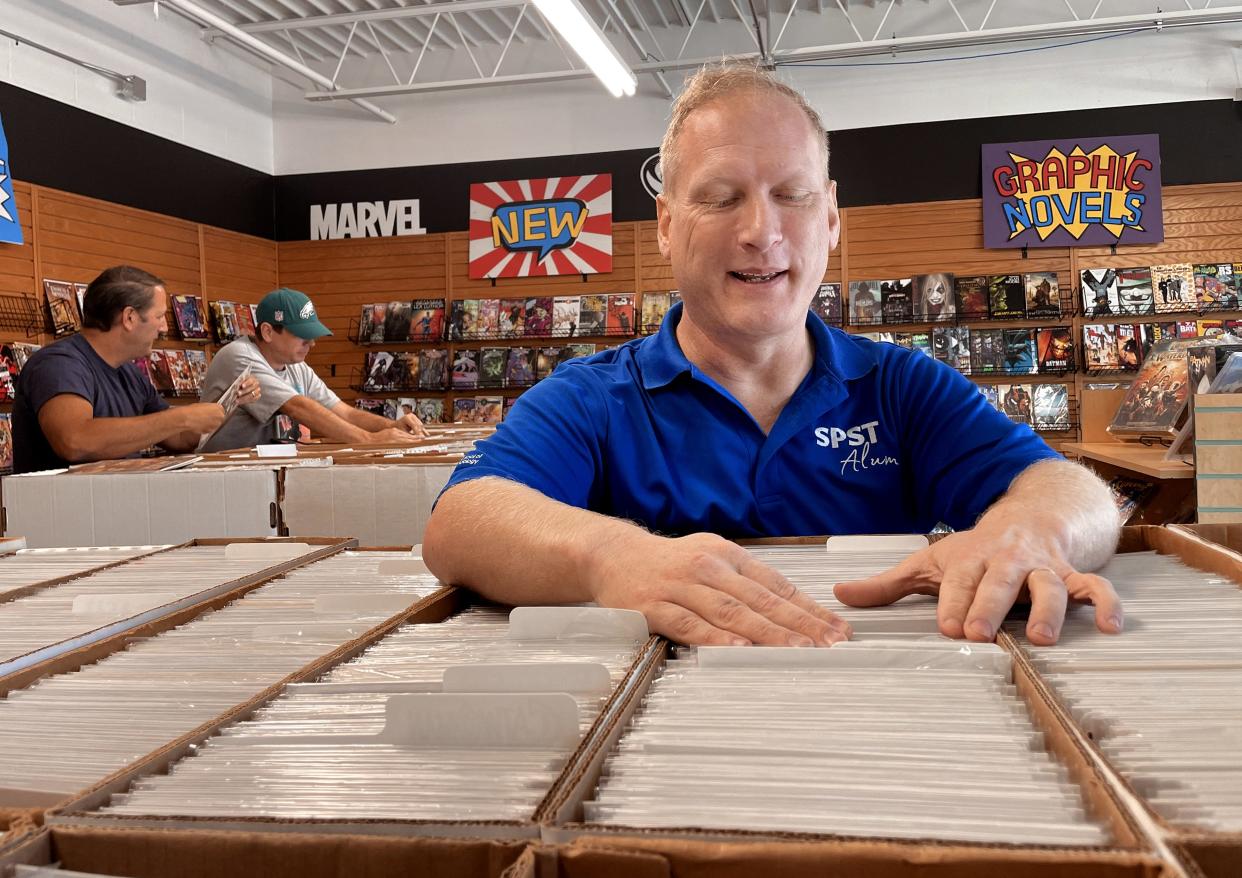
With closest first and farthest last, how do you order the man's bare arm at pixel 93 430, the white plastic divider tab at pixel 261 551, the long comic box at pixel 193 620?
the long comic box at pixel 193 620 < the white plastic divider tab at pixel 261 551 < the man's bare arm at pixel 93 430

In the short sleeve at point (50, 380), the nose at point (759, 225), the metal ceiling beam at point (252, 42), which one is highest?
the metal ceiling beam at point (252, 42)

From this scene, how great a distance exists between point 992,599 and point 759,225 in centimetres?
87

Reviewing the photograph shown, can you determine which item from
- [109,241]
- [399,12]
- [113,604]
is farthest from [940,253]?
[113,604]

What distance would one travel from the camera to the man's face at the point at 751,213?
168 centimetres

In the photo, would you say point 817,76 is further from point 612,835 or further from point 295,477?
point 612,835

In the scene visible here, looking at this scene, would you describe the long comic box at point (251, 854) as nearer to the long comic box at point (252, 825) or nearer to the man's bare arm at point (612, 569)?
the long comic box at point (252, 825)

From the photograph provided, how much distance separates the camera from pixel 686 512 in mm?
1786

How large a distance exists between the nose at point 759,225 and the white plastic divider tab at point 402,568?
75 cm

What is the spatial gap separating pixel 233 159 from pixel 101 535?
7355 mm

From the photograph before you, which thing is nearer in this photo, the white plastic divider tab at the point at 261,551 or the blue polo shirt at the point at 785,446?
the white plastic divider tab at the point at 261,551

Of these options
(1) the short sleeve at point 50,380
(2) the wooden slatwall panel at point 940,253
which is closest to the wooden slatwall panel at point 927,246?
(2) the wooden slatwall panel at point 940,253

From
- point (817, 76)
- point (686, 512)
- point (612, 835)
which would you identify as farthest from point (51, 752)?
point (817, 76)

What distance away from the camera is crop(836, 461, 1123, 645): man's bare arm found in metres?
0.96

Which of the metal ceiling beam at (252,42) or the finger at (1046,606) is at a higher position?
the metal ceiling beam at (252,42)
